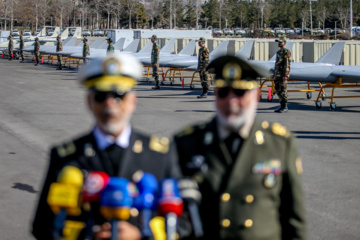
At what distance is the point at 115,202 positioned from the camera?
2197 mm

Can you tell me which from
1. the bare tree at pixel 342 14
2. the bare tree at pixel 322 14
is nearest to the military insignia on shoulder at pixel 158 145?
the bare tree at pixel 342 14

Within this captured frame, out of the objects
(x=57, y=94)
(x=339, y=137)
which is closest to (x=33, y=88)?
(x=57, y=94)

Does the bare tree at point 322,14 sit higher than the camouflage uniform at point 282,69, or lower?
higher

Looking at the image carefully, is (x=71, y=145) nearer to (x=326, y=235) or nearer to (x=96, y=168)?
(x=96, y=168)

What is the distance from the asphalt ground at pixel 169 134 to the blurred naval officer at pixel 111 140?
4582mm

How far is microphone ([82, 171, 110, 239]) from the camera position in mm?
2273

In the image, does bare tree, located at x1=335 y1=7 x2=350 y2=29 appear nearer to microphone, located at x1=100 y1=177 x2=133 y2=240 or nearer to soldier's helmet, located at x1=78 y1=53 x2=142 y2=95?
soldier's helmet, located at x1=78 y1=53 x2=142 y2=95

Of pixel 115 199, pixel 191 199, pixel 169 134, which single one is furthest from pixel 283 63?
pixel 115 199

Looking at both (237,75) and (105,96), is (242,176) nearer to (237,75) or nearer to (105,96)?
(237,75)

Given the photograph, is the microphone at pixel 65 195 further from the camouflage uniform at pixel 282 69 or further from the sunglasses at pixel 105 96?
the camouflage uniform at pixel 282 69

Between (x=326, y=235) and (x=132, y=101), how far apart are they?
15.7 ft

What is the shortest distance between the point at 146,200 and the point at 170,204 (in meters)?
0.10

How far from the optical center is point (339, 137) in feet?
43.0

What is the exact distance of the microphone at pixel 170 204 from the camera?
7.48 ft
